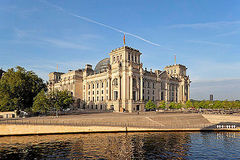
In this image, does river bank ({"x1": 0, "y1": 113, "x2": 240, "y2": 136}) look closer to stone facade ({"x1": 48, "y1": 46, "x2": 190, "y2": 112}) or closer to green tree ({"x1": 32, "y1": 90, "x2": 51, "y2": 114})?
green tree ({"x1": 32, "y1": 90, "x2": 51, "y2": 114})

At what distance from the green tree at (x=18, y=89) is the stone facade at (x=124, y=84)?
131 feet

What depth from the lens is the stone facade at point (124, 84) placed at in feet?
331

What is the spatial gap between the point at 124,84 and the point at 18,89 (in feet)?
162

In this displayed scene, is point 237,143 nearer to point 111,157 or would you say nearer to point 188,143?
point 188,143

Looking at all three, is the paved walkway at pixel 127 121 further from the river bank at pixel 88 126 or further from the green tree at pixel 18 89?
the green tree at pixel 18 89

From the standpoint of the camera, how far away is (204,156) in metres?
30.0

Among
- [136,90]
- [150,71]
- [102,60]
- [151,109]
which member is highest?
[102,60]

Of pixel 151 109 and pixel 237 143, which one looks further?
pixel 151 109

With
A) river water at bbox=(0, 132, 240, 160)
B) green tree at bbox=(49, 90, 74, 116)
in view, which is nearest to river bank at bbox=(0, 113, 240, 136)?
river water at bbox=(0, 132, 240, 160)

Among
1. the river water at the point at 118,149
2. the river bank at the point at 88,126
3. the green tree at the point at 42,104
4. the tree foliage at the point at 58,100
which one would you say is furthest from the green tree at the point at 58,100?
the river water at the point at 118,149

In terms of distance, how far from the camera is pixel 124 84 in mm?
99250

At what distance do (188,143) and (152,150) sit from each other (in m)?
9.92

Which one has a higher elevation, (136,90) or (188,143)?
(136,90)

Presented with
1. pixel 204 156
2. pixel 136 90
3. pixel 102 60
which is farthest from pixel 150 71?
pixel 204 156
